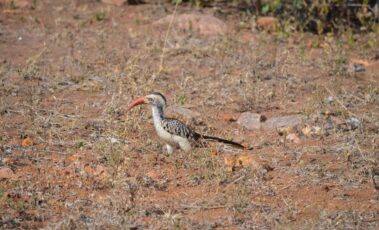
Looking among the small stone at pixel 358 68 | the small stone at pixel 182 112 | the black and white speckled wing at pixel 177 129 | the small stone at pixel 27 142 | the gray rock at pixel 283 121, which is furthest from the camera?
the small stone at pixel 358 68

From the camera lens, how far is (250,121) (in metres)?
8.41

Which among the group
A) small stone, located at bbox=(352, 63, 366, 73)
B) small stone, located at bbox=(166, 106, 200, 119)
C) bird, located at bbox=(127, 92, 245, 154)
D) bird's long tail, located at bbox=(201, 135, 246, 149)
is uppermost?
bird, located at bbox=(127, 92, 245, 154)

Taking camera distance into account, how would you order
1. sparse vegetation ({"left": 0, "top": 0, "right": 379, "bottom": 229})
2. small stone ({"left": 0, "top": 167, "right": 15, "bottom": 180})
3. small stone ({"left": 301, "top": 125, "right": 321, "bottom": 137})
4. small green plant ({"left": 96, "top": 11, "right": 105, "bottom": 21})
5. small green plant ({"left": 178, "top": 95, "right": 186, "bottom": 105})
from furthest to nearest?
small green plant ({"left": 96, "top": 11, "right": 105, "bottom": 21}) < small green plant ({"left": 178, "top": 95, "right": 186, "bottom": 105}) < small stone ({"left": 301, "top": 125, "right": 321, "bottom": 137}) < small stone ({"left": 0, "top": 167, "right": 15, "bottom": 180}) < sparse vegetation ({"left": 0, "top": 0, "right": 379, "bottom": 229})

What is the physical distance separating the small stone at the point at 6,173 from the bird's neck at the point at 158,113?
1.48 metres

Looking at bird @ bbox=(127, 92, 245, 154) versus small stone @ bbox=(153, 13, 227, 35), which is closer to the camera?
bird @ bbox=(127, 92, 245, 154)

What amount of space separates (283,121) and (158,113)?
5.13 ft

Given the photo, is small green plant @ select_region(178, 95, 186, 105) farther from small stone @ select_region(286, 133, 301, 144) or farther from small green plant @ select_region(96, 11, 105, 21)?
small green plant @ select_region(96, 11, 105, 21)

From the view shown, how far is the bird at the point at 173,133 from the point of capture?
23.8ft

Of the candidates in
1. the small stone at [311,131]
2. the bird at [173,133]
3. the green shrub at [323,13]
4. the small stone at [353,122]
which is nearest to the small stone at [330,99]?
the small stone at [353,122]

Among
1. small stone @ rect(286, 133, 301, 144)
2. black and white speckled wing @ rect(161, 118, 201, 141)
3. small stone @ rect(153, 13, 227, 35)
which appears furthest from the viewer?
small stone @ rect(153, 13, 227, 35)

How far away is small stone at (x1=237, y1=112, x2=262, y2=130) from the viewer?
27.3 feet

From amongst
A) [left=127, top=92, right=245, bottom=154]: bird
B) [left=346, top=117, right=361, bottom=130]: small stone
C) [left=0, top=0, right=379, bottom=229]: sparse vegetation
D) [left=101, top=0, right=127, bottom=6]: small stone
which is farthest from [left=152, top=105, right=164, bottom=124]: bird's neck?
[left=101, top=0, right=127, bottom=6]: small stone

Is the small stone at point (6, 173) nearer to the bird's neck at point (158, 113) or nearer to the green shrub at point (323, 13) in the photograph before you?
the bird's neck at point (158, 113)

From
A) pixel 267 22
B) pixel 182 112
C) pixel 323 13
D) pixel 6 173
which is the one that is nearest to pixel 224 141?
pixel 182 112
